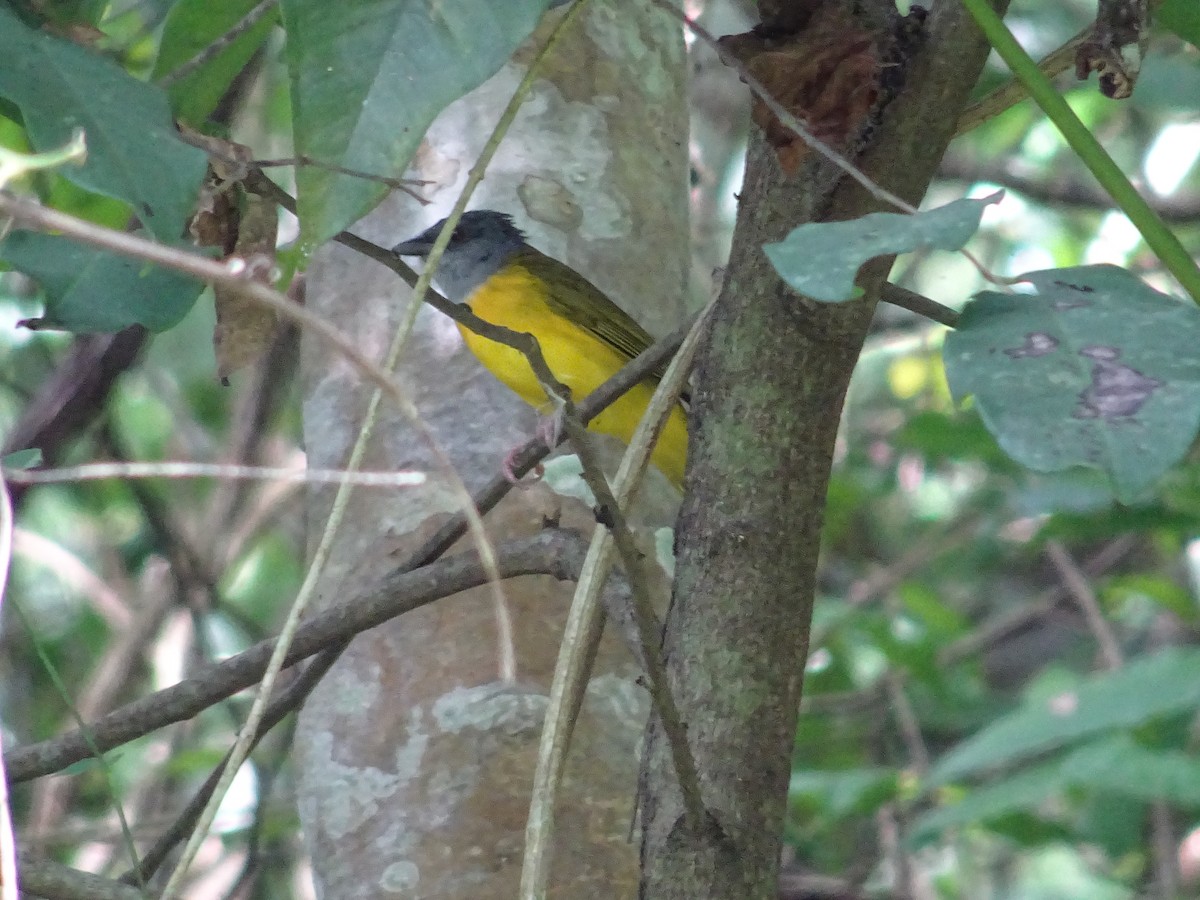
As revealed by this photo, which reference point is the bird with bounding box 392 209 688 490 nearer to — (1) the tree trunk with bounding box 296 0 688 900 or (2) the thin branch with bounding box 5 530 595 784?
(1) the tree trunk with bounding box 296 0 688 900

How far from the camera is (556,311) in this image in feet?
10.4

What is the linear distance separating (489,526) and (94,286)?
0.79m

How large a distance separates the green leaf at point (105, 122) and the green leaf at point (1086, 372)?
70cm

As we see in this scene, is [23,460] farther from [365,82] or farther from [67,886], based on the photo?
[365,82]

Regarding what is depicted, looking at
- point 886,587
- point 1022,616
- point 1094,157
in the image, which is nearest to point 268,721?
point 1094,157

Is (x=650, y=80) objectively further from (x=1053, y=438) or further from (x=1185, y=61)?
(x=1185, y=61)

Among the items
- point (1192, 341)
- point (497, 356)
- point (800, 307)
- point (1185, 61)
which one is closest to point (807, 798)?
point (497, 356)

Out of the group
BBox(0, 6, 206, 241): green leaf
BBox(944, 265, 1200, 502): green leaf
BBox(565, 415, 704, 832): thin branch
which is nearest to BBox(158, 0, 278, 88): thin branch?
BBox(0, 6, 206, 241): green leaf

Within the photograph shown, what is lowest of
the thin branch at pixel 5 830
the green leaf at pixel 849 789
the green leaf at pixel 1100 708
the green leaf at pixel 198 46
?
the thin branch at pixel 5 830

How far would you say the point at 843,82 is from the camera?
1.24 m

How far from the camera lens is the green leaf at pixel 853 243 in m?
0.95

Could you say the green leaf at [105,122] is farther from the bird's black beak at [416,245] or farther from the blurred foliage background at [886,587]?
the bird's black beak at [416,245]

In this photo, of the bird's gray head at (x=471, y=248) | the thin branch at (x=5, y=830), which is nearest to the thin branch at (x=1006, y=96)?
the thin branch at (x=5, y=830)

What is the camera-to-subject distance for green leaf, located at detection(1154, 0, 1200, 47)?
1.46 meters
